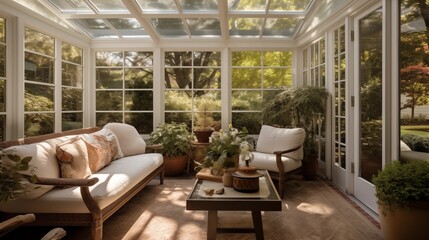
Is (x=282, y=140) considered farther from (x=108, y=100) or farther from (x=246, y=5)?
(x=108, y=100)

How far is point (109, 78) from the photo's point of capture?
5.53 meters

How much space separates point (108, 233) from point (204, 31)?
366 centimetres

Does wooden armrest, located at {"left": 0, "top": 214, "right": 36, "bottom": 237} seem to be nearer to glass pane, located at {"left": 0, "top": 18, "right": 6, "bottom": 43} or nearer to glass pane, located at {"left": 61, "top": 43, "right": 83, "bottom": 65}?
glass pane, located at {"left": 0, "top": 18, "right": 6, "bottom": 43}

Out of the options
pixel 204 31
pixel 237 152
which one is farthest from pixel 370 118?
pixel 204 31

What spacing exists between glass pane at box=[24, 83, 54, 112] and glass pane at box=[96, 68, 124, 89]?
1.24m

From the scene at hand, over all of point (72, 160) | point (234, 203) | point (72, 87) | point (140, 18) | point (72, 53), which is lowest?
point (234, 203)

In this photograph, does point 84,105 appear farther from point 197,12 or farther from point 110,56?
point 197,12

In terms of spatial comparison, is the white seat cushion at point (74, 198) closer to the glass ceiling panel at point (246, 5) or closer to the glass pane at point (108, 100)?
the glass pane at point (108, 100)

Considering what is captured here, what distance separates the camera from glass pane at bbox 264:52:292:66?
5574mm

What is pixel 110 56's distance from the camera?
18.2ft

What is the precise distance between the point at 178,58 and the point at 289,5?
7.50 feet

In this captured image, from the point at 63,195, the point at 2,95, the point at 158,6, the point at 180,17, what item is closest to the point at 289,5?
the point at 180,17

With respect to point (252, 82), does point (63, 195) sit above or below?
below

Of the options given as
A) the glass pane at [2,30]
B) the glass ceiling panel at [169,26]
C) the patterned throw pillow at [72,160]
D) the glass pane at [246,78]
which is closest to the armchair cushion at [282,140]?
the glass pane at [246,78]
